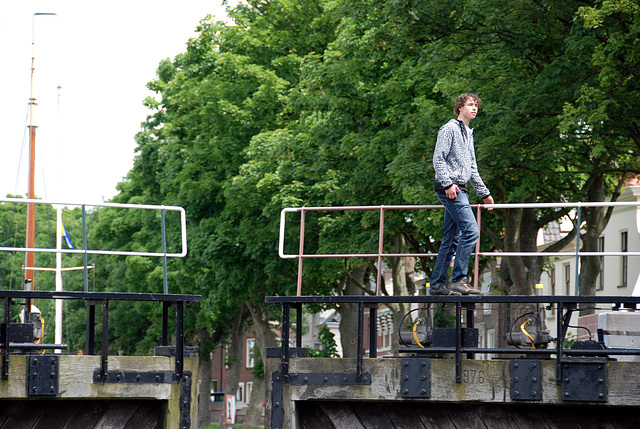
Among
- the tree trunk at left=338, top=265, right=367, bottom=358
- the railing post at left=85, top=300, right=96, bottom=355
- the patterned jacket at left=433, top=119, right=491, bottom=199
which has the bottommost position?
the tree trunk at left=338, top=265, right=367, bottom=358

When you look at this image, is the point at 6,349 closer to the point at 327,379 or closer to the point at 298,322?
the point at 298,322

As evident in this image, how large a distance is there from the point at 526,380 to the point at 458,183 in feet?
6.61

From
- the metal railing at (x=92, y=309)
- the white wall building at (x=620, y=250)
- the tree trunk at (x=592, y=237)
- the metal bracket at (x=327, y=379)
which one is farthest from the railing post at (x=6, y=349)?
the white wall building at (x=620, y=250)

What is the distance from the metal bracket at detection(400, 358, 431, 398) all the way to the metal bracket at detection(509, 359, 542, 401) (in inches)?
27.3

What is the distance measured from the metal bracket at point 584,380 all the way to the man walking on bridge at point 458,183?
123 cm

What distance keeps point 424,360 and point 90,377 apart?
117 inches

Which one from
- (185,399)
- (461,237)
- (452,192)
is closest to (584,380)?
(461,237)

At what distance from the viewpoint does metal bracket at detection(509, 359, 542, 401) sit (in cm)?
791

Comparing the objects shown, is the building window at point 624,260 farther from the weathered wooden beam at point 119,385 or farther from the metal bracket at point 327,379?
the metal bracket at point 327,379

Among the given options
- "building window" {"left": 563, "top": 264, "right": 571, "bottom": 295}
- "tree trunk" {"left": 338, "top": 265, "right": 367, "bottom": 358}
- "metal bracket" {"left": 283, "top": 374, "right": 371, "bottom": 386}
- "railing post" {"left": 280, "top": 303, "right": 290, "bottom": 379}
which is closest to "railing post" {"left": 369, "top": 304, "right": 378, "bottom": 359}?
"metal bracket" {"left": 283, "top": 374, "right": 371, "bottom": 386}

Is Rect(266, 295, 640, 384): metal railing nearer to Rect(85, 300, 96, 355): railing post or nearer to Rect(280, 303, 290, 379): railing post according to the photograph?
Rect(280, 303, 290, 379): railing post

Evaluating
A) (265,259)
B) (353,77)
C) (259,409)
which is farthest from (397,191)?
(259,409)

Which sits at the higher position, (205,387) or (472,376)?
(472,376)

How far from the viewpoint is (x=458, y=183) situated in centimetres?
902
